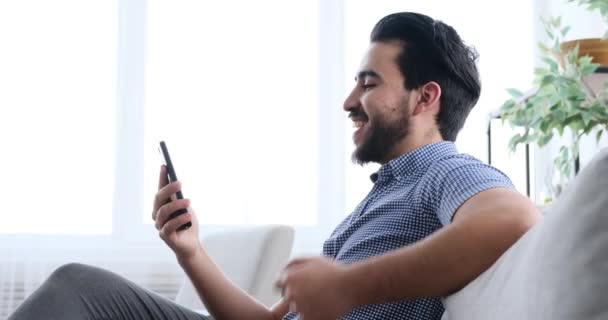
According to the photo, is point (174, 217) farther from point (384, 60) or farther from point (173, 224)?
point (384, 60)

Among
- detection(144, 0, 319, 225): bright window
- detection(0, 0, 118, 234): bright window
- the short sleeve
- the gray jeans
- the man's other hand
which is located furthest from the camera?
detection(144, 0, 319, 225): bright window

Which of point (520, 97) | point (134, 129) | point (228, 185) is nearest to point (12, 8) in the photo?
point (134, 129)

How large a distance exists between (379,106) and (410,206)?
28 cm

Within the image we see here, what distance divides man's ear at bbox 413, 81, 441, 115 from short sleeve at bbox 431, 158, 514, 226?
284 mm

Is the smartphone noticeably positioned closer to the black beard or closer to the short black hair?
the black beard

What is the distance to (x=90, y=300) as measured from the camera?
1.32m

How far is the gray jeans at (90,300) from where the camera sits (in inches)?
49.3

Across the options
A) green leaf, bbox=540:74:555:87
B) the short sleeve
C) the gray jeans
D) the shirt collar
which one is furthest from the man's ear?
green leaf, bbox=540:74:555:87

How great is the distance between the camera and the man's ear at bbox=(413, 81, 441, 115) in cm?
142

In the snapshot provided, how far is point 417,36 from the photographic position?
1.46 meters

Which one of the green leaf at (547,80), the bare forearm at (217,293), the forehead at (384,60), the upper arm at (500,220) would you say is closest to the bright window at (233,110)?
the green leaf at (547,80)

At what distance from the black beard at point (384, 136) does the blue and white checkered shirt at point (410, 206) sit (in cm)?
5

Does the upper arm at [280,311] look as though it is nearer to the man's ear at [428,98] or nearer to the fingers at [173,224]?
the fingers at [173,224]

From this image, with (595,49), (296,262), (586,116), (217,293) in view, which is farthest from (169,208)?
(595,49)
